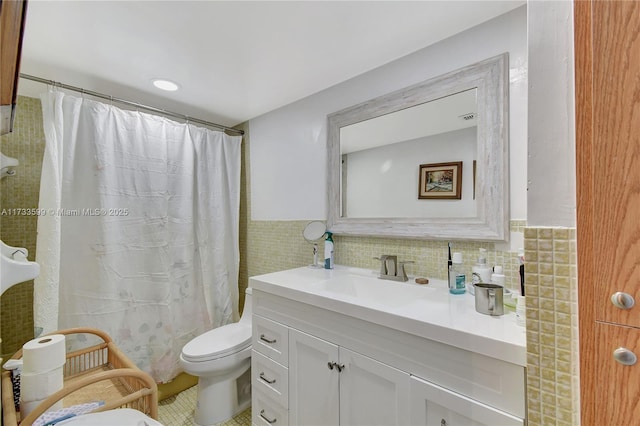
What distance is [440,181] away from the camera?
1.35 metres

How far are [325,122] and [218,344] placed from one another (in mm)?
1599

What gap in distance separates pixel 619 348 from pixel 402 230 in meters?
0.95

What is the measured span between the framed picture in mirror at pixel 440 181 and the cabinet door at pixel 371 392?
83 cm

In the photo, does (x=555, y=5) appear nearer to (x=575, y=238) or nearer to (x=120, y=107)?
(x=575, y=238)

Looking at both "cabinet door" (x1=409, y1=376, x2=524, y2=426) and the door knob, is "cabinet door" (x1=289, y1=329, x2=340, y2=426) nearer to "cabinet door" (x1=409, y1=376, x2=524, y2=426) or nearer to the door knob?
"cabinet door" (x1=409, y1=376, x2=524, y2=426)

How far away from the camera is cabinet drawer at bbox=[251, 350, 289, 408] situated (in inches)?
51.8

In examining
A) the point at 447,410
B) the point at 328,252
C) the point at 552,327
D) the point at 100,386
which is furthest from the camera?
the point at 328,252

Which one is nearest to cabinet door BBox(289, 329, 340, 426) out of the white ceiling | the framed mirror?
the framed mirror

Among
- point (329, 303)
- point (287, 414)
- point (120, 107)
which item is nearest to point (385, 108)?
point (329, 303)

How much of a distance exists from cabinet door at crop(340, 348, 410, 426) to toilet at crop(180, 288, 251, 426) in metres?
0.83

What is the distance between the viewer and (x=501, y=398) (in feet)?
2.43

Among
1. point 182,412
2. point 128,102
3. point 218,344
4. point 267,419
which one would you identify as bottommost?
point 182,412

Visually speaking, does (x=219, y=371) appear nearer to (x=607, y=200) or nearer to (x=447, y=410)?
(x=447, y=410)

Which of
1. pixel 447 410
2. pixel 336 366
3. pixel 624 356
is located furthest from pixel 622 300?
pixel 336 366
